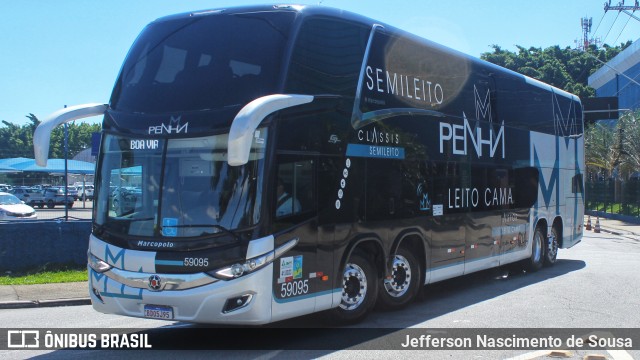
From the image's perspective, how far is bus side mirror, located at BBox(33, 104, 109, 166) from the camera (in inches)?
303

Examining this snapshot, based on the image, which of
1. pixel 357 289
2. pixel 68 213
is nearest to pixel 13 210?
pixel 68 213

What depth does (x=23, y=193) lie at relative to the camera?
51.6 meters

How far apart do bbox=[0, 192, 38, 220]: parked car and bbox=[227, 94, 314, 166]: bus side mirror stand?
1000 inches

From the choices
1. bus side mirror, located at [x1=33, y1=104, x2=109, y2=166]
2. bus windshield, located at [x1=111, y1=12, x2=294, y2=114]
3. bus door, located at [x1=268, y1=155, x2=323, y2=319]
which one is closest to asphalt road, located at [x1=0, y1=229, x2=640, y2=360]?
bus door, located at [x1=268, y1=155, x2=323, y2=319]

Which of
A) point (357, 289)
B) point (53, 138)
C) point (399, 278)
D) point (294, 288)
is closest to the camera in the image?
point (294, 288)

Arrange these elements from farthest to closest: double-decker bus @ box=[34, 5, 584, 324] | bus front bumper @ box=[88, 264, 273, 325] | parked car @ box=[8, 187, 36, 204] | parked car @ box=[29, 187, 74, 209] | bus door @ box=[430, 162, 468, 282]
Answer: parked car @ box=[29, 187, 74, 209] → parked car @ box=[8, 187, 36, 204] → bus door @ box=[430, 162, 468, 282] → double-decker bus @ box=[34, 5, 584, 324] → bus front bumper @ box=[88, 264, 273, 325]

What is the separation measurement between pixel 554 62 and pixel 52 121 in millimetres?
71709

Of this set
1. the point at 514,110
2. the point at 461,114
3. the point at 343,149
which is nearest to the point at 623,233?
the point at 514,110

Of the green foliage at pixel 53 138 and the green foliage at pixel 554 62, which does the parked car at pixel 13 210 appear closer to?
the green foliage at pixel 554 62

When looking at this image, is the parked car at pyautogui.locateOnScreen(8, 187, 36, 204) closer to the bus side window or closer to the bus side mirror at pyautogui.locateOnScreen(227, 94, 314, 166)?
the bus side window

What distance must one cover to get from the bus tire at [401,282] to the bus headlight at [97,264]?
159 inches

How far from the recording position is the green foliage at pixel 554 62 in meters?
70.1

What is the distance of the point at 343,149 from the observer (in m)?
8.59

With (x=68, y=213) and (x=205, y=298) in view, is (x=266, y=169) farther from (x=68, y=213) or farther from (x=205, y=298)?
(x=68, y=213)
